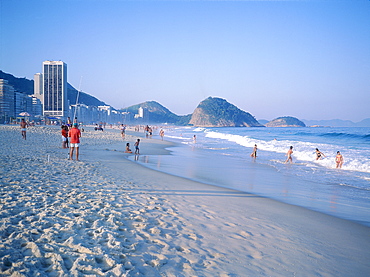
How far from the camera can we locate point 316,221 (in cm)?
507

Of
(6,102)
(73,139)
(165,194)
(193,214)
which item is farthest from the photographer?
(6,102)

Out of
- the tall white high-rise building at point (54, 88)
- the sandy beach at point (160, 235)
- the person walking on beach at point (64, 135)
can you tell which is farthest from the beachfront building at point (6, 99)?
the sandy beach at point (160, 235)

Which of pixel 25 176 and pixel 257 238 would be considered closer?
pixel 257 238

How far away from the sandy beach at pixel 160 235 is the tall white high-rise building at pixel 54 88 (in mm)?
123693

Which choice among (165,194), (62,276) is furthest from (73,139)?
(62,276)

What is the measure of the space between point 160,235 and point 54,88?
131m

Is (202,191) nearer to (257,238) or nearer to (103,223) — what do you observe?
(257,238)

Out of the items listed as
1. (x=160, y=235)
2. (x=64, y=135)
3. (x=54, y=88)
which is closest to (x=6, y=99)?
(x=54, y=88)

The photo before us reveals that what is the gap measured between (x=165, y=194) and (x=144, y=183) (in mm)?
1230

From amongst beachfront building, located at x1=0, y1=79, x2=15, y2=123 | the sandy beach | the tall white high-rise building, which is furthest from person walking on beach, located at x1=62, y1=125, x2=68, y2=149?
the tall white high-rise building

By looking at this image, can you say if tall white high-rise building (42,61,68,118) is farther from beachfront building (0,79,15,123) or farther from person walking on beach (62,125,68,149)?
person walking on beach (62,125,68,149)

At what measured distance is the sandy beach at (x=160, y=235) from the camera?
2.73 metres

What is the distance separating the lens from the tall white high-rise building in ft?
378

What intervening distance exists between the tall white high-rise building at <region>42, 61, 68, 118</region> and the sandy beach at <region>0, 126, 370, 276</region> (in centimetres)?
12369
